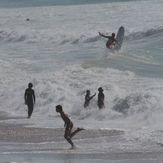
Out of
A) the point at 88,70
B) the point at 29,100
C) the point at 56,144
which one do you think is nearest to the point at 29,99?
the point at 29,100

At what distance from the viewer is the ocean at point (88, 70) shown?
69.3ft

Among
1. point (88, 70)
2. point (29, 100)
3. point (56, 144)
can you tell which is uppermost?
point (88, 70)

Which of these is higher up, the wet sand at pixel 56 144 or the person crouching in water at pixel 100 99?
the person crouching in water at pixel 100 99

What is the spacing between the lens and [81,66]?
30.7 metres

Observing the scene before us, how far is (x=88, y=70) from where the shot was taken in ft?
97.9

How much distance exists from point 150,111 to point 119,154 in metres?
6.52

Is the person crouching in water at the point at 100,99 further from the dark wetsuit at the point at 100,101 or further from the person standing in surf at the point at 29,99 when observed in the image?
the person standing in surf at the point at 29,99

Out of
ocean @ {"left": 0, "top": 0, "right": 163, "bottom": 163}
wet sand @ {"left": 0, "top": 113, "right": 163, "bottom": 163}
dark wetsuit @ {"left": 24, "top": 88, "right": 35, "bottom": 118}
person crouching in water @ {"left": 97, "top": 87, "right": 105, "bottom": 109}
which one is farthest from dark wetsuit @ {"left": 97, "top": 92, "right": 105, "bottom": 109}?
wet sand @ {"left": 0, "top": 113, "right": 163, "bottom": 163}

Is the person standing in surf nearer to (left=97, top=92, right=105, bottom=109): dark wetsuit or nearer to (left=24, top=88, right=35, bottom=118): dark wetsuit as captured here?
(left=24, top=88, right=35, bottom=118): dark wetsuit

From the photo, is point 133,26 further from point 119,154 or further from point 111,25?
point 119,154

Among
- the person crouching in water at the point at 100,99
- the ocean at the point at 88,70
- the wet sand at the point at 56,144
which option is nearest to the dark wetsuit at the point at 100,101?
the person crouching in water at the point at 100,99

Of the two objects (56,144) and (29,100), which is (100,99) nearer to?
(29,100)

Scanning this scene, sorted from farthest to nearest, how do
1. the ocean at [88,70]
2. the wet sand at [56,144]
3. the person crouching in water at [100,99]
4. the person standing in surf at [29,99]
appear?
the person crouching in water at [100,99]
the person standing in surf at [29,99]
the ocean at [88,70]
the wet sand at [56,144]

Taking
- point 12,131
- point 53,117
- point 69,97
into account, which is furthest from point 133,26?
point 12,131
